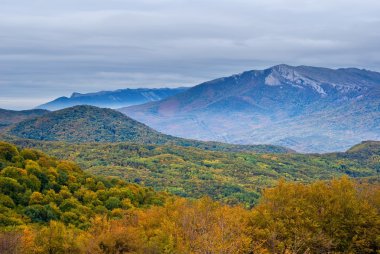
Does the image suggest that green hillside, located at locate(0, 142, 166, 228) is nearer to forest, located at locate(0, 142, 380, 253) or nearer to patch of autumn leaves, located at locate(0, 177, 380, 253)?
forest, located at locate(0, 142, 380, 253)

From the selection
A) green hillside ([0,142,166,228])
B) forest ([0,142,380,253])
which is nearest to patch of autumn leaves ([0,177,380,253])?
forest ([0,142,380,253])

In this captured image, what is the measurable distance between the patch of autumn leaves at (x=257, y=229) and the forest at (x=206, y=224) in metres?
0.10

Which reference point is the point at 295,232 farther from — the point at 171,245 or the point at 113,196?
the point at 113,196

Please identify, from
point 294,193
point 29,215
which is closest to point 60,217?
point 29,215

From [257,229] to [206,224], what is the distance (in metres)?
7.09

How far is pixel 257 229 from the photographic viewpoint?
72.2m

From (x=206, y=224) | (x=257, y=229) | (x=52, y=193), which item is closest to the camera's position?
(x=206, y=224)

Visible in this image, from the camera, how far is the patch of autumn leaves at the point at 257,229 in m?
64.9

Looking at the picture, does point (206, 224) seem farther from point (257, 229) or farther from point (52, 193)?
point (52, 193)

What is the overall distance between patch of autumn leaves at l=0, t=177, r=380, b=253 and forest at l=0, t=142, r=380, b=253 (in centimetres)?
10

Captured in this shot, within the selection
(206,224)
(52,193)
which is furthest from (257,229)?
(52,193)

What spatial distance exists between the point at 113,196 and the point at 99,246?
56.7 m

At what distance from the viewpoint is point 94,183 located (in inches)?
5017

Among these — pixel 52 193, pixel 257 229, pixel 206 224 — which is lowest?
pixel 257 229
